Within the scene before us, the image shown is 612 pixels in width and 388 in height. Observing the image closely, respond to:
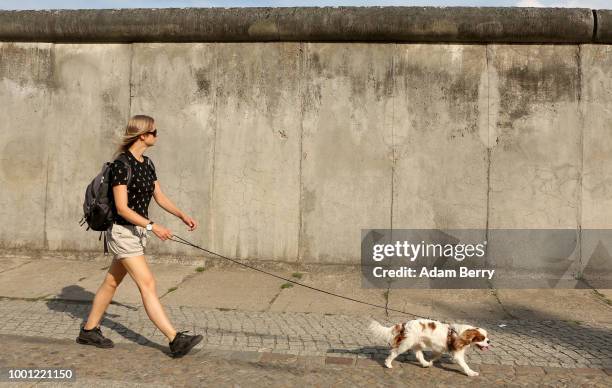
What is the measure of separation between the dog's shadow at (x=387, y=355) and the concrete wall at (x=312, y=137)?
8.96 ft

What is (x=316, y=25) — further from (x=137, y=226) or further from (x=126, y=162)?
(x=137, y=226)

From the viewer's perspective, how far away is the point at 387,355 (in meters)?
4.69

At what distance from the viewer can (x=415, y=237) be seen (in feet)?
24.3

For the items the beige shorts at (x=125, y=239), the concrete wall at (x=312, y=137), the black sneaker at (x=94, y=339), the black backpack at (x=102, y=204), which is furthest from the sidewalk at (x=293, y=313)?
the black backpack at (x=102, y=204)

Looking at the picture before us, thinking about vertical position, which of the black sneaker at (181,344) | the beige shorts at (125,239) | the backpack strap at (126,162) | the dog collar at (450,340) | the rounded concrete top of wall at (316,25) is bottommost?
the black sneaker at (181,344)

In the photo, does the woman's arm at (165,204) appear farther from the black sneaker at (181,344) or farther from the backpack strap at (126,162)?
the black sneaker at (181,344)

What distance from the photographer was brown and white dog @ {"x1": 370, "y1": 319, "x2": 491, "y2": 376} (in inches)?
165

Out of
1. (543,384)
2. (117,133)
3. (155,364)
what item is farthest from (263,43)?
(543,384)

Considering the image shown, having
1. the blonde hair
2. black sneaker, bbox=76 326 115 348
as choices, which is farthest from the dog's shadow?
the blonde hair

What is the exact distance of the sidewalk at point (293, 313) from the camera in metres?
4.74

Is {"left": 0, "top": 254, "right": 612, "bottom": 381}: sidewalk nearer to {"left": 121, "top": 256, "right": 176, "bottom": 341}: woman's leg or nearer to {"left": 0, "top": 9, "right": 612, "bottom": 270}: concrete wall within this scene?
{"left": 121, "top": 256, "right": 176, "bottom": 341}: woman's leg

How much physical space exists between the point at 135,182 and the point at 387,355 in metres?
2.45

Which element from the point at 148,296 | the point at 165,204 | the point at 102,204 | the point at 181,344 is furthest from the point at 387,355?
the point at 102,204

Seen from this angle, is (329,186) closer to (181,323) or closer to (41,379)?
(181,323)
